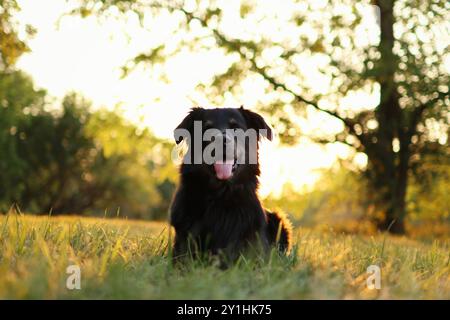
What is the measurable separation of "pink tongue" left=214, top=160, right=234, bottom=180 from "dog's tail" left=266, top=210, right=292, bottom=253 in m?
1.19

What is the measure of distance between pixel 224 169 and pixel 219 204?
0.36m

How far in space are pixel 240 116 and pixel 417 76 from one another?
368 inches

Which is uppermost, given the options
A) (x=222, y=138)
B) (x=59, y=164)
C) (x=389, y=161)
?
(x=59, y=164)

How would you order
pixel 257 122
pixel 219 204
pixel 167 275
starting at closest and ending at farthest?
pixel 167 275
pixel 219 204
pixel 257 122

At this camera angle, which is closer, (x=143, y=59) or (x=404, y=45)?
(x=404, y=45)

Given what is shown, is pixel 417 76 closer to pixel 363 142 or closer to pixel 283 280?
pixel 363 142

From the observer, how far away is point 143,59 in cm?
1567

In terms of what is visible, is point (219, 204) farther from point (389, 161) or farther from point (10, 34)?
point (389, 161)

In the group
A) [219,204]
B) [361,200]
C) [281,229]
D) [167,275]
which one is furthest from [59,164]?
[167,275]

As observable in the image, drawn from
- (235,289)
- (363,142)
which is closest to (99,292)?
(235,289)

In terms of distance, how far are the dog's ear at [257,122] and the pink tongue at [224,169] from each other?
81 centimetres

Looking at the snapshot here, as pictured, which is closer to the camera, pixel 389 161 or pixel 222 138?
pixel 222 138

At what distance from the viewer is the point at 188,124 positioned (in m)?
5.91

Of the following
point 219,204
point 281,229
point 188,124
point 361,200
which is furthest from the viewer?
point 361,200
